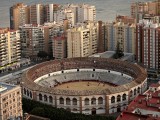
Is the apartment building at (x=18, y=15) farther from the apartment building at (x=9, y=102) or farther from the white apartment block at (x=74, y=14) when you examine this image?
the apartment building at (x=9, y=102)

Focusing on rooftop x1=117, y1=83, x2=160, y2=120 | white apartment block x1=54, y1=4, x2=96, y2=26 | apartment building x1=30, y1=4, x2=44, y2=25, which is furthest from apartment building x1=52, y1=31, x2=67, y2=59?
rooftop x1=117, y1=83, x2=160, y2=120

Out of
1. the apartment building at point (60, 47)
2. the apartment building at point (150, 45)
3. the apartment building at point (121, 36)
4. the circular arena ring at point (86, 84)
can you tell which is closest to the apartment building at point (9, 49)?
the apartment building at point (60, 47)

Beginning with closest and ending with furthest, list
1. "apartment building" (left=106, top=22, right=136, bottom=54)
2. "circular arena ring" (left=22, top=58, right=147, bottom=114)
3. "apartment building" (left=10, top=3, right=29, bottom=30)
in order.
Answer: "circular arena ring" (left=22, top=58, right=147, bottom=114) < "apartment building" (left=106, top=22, right=136, bottom=54) < "apartment building" (left=10, top=3, right=29, bottom=30)

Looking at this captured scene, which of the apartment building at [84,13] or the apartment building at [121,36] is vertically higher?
the apartment building at [84,13]

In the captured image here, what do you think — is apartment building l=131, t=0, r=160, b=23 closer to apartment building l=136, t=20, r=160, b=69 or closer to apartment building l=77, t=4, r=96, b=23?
apartment building l=77, t=4, r=96, b=23

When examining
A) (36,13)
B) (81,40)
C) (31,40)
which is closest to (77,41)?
(81,40)

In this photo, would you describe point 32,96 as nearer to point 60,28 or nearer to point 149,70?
point 149,70

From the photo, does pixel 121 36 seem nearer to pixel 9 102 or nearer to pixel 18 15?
pixel 18 15
